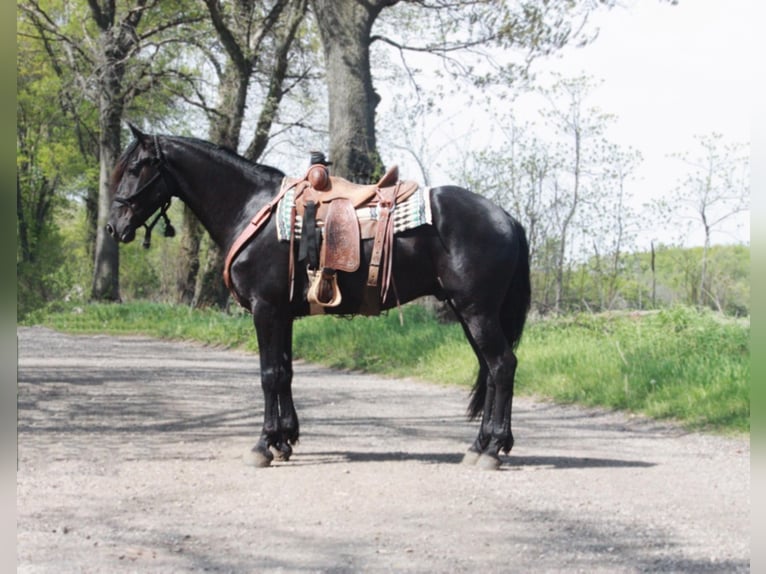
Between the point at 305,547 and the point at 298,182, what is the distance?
10.1 ft

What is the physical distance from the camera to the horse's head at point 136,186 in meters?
6.37

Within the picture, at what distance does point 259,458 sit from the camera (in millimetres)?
6094

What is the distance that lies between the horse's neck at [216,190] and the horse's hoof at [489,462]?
2479mm

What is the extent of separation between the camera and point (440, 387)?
11.0 m

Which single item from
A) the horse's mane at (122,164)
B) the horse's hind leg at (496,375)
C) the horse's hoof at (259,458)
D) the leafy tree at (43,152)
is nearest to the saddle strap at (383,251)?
the horse's hind leg at (496,375)

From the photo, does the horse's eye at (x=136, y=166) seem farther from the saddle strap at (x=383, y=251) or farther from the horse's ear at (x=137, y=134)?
the saddle strap at (x=383, y=251)

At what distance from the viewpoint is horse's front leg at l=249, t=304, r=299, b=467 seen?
616cm

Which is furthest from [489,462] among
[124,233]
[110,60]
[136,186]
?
[110,60]

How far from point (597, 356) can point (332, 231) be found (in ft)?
16.7

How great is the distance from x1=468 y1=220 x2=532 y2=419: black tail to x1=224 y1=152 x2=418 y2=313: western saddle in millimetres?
935

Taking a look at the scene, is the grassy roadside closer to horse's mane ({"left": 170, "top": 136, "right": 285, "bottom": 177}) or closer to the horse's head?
the horse's head

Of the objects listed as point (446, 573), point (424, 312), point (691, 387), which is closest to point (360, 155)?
point (424, 312)

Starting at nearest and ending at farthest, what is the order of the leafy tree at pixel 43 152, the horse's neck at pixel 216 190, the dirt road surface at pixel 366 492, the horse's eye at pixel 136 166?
the dirt road surface at pixel 366 492 → the horse's eye at pixel 136 166 → the horse's neck at pixel 216 190 → the leafy tree at pixel 43 152

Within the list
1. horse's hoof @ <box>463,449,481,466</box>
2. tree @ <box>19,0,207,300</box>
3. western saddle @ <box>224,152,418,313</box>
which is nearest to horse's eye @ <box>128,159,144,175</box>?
western saddle @ <box>224,152,418,313</box>
